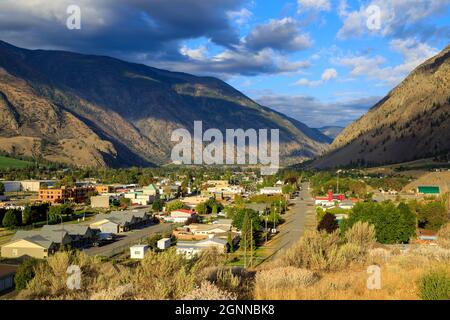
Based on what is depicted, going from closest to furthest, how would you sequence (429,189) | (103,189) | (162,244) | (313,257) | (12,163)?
(313,257), (162,244), (429,189), (103,189), (12,163)

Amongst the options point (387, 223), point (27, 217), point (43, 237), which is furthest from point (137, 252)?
point (27, 217)

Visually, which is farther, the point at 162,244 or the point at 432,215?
the point at 432,215

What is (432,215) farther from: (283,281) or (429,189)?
(429,189)

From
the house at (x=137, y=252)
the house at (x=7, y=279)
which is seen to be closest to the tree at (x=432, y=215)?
the house at (x=137, y=252)

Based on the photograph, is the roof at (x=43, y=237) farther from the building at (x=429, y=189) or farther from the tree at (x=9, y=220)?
the building at (x=429, y=189)

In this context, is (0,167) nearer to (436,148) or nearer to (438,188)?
(438,188)

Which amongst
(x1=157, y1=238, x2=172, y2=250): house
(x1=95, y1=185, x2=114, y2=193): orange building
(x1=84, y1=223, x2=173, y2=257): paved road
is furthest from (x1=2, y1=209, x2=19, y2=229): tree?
(x1=95, y1=185, x2=114, y2=193): orange building

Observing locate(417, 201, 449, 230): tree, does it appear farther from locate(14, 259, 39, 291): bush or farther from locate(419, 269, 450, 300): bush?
locate(419, 269, 450, 300): bush
